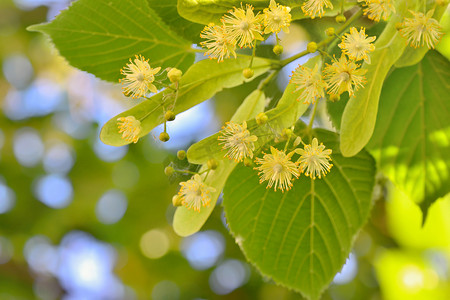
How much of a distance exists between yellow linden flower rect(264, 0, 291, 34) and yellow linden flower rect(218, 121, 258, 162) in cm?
12

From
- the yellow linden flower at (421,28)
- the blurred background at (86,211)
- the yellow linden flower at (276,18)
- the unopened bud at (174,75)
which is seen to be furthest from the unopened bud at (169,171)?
the blurred background at (86,211)

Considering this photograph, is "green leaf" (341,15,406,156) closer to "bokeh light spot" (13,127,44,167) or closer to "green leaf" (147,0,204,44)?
"green leaf" (147,0,204,44)

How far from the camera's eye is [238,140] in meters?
0.63

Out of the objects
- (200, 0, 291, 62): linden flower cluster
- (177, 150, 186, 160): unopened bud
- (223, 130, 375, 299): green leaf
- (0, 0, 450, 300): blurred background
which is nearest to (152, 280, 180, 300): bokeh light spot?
(0, 0, 450, 300): blurred background

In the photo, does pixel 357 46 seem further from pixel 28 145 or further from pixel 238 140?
pixel 28 145

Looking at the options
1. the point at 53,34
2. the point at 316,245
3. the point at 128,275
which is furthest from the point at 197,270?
the point at 53,34

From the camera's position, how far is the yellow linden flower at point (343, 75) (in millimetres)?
607

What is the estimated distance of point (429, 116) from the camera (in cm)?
97

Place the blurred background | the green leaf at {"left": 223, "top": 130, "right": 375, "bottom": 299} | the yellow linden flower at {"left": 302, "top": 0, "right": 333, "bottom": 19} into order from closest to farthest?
the yellow linden flower at {"left": 302, "top": 0, "right": 333, "bottom": 19}
the green leaf at {"left": 223, "top": 130, "right": 375, "bottom": 299}
the blurred background

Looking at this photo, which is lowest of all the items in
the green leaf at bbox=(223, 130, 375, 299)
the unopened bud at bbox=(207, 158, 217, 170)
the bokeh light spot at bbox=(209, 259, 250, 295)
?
the bokeh light spot at bbox=(209, 259, 250, 295)

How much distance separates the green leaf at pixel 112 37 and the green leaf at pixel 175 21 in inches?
1.9

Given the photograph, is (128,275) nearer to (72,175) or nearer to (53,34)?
(72,175)

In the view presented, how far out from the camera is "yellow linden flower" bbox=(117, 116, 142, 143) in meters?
0.66

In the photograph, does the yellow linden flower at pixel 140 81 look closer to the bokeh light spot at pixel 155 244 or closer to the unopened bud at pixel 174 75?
the unopened bud at pixel 174 75
